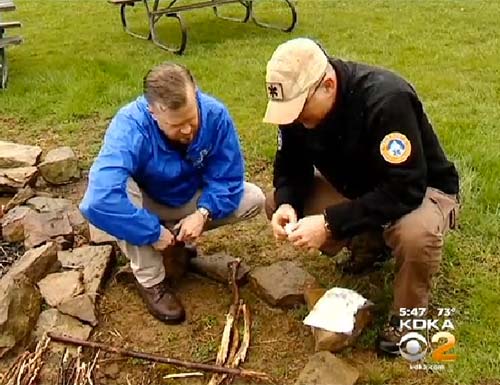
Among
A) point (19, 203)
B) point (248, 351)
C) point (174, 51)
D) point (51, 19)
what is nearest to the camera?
point (248, 351)

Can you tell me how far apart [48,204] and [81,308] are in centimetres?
99

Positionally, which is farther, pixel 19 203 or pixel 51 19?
pixel 51 19

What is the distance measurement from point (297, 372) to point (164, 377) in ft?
1.49

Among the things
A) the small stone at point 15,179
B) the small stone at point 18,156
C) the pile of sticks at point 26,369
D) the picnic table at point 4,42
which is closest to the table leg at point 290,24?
the picnic table at point 4,42

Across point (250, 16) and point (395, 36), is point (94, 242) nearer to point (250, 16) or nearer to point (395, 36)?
point (395, 36)

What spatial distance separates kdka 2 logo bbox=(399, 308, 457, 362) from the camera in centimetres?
289

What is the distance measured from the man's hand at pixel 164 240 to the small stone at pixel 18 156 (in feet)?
5.29

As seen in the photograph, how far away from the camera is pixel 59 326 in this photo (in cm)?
303

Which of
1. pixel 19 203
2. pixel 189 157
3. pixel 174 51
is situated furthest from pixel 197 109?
pixel 174 51

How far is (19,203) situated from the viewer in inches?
159

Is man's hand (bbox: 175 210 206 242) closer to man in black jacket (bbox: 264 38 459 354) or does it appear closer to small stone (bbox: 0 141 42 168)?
man in black jacket (bbox: 264 38 459 354)

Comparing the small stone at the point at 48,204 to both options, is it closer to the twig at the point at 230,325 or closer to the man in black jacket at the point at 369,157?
the twig at the point at 230,325

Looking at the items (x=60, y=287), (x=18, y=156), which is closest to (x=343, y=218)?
(x=60, y=287)

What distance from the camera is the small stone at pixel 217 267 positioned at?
342cm
